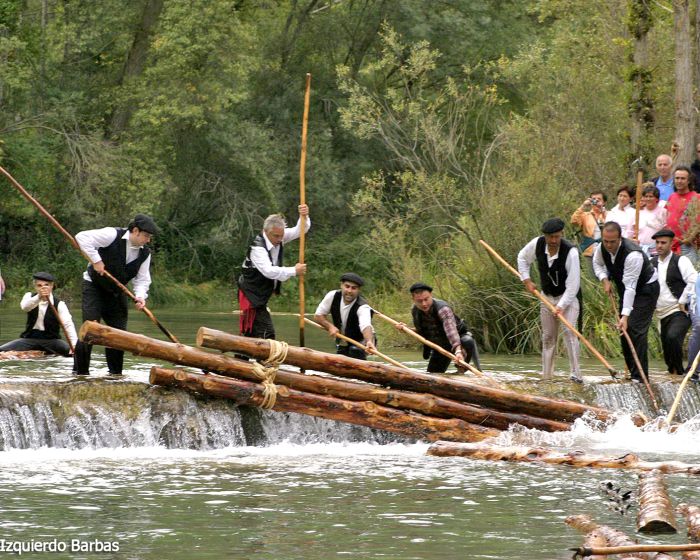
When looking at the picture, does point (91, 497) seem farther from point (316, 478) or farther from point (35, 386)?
point (35, 386)

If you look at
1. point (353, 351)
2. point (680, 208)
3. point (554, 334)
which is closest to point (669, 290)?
point (554, 334)

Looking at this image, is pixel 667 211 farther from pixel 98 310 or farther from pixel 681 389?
pixel 98 310

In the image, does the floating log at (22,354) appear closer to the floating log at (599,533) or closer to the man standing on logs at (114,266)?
the man standing on logs at (114,266)

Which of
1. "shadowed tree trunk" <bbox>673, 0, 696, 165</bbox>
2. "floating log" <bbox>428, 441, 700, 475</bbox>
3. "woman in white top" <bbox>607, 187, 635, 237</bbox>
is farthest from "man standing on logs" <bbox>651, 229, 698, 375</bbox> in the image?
"shadowed tree trunk" <bbox>673, 0, 696, 165</bbox>

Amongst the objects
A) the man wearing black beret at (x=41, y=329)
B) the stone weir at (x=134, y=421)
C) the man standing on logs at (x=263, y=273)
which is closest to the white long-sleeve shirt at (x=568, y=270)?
the man standing on logs at (x=263, y=273)

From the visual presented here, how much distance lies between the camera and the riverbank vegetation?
964 inches

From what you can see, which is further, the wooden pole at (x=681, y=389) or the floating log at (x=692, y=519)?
the wooden pole at (x=681, y=389)

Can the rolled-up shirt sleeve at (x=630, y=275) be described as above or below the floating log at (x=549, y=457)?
above

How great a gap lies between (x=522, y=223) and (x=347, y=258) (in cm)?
1999

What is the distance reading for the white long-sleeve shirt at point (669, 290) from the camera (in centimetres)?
1450

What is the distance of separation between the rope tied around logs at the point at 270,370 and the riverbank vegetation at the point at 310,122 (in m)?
9.12

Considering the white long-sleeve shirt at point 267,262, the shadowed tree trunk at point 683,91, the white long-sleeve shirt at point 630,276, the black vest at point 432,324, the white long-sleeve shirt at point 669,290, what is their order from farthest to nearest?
the shadowed tree trunk at point 683,91 → the white long-sleeve shirt at point 669,290 → the black vest at point 432,324 → the white long-sleeve shirt at point 630,276 → the white long-sleeve shirt at point 267,262

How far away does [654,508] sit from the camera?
8.84m

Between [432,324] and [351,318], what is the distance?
90 centimetres
